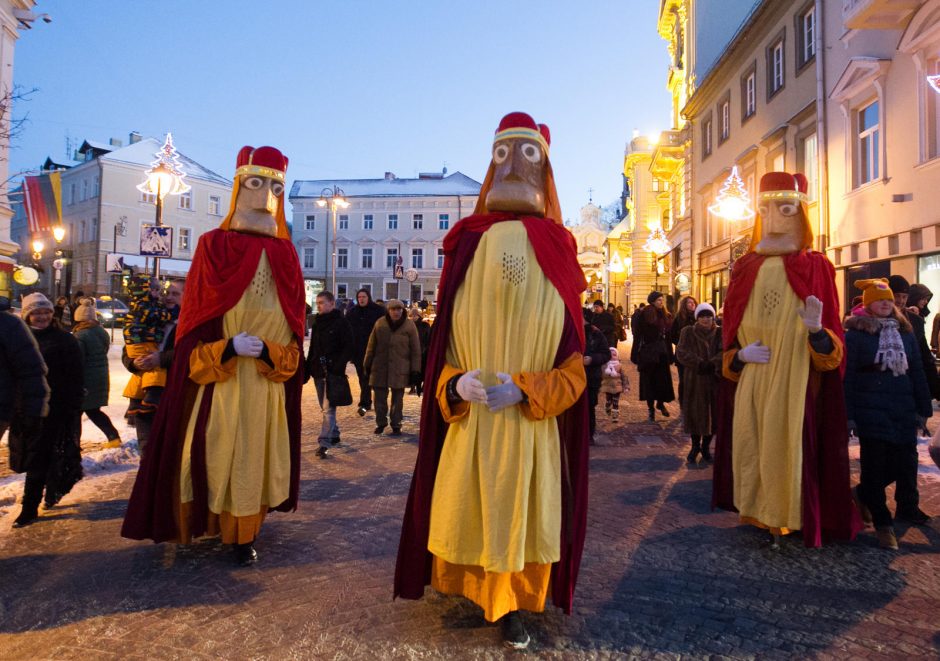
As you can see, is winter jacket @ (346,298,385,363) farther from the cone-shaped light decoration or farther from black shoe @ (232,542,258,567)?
the cone-shaped light decoration

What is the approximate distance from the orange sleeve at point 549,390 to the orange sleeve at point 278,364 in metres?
1.86

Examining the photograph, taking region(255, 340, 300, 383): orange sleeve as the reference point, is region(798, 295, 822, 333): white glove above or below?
above

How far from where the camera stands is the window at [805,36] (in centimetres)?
1578

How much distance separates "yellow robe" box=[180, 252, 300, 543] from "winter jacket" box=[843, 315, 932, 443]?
4.06 meters

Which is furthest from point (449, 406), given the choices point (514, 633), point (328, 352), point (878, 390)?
point (328, 352)

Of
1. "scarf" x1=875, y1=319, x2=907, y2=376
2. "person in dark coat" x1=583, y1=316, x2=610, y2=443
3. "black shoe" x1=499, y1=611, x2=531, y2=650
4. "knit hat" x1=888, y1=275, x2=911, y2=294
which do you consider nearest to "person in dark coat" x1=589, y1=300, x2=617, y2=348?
"person in dark coat" x1=583, y1=316, x2=610, y2=443

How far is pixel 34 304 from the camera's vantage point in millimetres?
5035

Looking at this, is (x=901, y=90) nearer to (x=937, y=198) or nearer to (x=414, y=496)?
(x=937, y=198)

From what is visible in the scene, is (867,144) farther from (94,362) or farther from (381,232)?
(381,232)

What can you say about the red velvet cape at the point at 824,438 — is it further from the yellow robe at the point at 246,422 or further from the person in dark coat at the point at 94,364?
the person in dark coat at the point at 94,364

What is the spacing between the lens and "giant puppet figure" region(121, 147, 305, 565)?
3.91 meters

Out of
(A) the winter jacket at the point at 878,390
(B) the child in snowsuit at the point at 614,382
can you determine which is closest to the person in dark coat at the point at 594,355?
(B) the child in snowsuit at the point at 614,382

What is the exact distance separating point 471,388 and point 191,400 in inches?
86.7

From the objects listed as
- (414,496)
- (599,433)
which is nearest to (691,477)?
(599,433)
